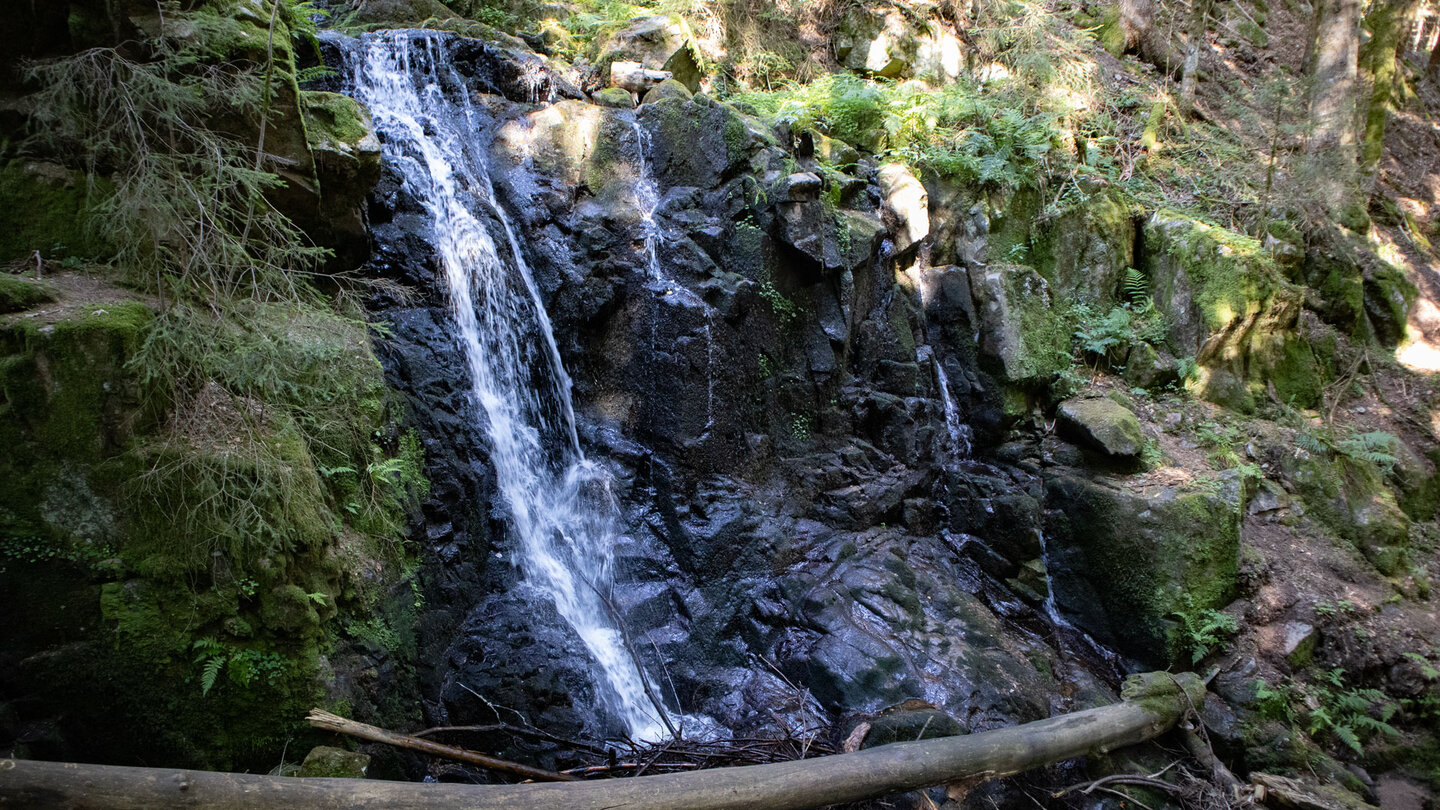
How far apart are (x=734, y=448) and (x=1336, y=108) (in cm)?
1093

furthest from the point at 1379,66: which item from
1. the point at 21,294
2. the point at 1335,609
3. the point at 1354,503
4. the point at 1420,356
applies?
the point at 21,294

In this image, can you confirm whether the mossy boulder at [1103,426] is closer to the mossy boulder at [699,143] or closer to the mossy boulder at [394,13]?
the mossy boulder at [699,143]

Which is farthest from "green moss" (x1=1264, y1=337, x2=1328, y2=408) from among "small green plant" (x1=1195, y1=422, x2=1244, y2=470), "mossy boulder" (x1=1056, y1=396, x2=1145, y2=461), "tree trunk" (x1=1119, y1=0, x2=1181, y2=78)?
"tree trunk" (x1=1119, y1=0, x2=1181, y2=78)

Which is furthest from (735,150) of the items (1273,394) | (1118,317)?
(1273,394)

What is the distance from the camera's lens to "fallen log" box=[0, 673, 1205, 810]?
8.50 feet

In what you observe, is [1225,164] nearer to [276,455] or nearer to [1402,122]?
[1402,122]

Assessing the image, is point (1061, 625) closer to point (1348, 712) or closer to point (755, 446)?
point (1348, 712)

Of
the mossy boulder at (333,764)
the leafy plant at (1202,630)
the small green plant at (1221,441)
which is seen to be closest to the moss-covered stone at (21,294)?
the mossy boulder at (333,764)

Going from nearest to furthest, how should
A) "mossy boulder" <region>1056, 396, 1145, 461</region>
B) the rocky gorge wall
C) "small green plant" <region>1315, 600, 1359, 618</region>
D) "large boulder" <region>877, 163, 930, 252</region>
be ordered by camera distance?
the rocky gorge wall, "small green plant" <region>1315, 600, 1359, 618</region>, "mossy boulder" <region>1056, 396, 1145, 461</region>, "large boulder" <region>877, 163, 930, 252</region>

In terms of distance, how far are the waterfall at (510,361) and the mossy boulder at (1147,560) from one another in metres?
4.99

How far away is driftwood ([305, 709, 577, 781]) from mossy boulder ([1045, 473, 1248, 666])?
20.0ft

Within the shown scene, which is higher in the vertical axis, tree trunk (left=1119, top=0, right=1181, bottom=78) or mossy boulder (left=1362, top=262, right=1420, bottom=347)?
tree trunk (left=1119, top=0, right=1181, bottom=78)

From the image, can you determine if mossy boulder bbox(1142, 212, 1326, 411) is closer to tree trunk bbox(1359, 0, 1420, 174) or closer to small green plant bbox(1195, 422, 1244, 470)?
small green plant bbox(1195, 422, 1244, 470)

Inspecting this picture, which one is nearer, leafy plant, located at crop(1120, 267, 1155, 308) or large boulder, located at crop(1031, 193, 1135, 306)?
leafy plant, located at crop(1120, 267, 1155, 308)
